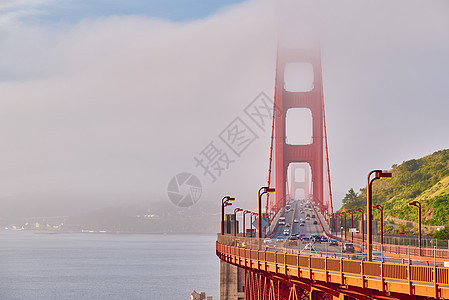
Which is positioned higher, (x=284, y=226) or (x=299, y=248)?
(x=284, y=226)

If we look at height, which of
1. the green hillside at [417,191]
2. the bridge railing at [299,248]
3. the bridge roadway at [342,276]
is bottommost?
the bridge roadway at [342,276]

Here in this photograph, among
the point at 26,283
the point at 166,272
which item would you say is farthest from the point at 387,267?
the point at 166,272

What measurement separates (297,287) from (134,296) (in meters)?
92.2

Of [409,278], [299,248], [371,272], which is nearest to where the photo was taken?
[409,278]

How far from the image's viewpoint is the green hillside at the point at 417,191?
92.1 m

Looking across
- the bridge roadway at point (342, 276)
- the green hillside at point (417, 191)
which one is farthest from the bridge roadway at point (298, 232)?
the green hillside at point (417, 191)

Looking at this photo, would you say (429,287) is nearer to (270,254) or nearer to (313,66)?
(270,254)

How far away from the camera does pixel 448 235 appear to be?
6400 centimetres

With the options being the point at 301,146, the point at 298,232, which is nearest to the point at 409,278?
the point at 298,232

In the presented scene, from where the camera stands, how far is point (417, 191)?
124 m

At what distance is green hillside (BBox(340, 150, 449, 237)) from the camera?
302 feet

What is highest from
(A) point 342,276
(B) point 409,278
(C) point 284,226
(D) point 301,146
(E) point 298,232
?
(D) point 301,146

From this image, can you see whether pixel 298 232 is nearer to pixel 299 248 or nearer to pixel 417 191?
pixel 417 191

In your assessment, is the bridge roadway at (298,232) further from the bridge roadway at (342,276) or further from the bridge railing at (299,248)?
the bridge roadway at (342,276)
